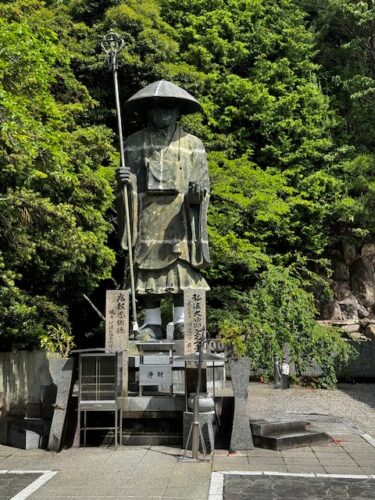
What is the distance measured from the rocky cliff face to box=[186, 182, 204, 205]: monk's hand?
15411 mm

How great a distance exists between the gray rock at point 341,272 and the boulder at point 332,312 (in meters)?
1.47

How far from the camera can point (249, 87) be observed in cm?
2338

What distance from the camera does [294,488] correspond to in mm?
6012

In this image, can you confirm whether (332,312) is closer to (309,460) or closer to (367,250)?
(367,250)

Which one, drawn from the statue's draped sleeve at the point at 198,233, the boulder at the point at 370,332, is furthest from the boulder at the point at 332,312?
the statue's draped sleeve at the point at 198,233

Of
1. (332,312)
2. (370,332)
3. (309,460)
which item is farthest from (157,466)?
(332,312)

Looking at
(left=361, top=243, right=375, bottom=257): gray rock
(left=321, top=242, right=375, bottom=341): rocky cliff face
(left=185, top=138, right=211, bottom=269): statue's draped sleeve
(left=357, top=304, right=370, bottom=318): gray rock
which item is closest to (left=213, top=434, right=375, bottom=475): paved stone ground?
(left=185, top=138, right=211, bottom=269): statue's draped sleeve

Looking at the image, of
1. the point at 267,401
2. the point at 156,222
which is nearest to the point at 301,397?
the point at 267,401

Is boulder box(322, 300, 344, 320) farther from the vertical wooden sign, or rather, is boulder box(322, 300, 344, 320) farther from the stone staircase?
the vertical wooden sign

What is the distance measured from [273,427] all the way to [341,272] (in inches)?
695

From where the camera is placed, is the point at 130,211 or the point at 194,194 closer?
the point at 194,194

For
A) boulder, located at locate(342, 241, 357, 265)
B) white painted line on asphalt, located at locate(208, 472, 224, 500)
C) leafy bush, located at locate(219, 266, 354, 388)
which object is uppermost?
boulder, located at locate(342, 241, 357, 265)

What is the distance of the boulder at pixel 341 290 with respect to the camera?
24.8 meters

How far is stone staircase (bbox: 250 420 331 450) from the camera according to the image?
7.95 m
